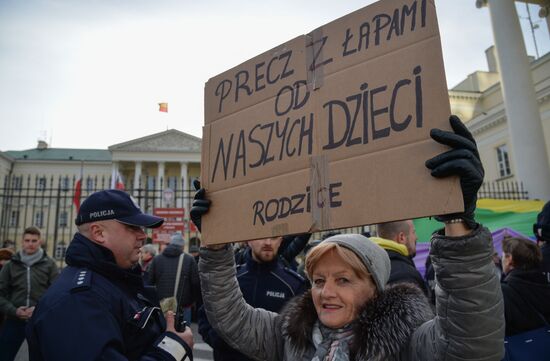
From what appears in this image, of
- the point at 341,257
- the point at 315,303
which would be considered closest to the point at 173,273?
the point at 315,303

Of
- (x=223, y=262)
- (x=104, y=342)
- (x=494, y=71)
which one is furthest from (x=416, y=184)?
(x=494, y=71)

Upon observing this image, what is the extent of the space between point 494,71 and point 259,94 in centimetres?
3624

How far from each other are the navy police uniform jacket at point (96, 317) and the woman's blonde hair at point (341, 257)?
835 mm

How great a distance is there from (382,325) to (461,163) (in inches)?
29.4

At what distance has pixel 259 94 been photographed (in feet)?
7.42

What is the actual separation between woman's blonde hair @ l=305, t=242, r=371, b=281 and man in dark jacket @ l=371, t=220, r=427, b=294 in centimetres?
115

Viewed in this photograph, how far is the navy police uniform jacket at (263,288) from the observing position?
339 cm

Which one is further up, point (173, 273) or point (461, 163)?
point (461, 163)

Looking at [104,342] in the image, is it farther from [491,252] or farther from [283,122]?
[491,252]

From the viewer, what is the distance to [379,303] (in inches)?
73.1

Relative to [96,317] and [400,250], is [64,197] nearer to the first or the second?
[400,250]

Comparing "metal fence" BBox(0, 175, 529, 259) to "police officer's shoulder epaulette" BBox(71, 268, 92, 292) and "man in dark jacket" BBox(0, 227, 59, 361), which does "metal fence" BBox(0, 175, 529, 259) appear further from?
"police officer's shoulder epaulette" BBox(71, 268, 92, 292)

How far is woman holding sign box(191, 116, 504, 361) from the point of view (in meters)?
1.50

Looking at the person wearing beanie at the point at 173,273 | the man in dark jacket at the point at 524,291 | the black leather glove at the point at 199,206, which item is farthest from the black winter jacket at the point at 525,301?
the person wearing beanie at the point at 173,273
